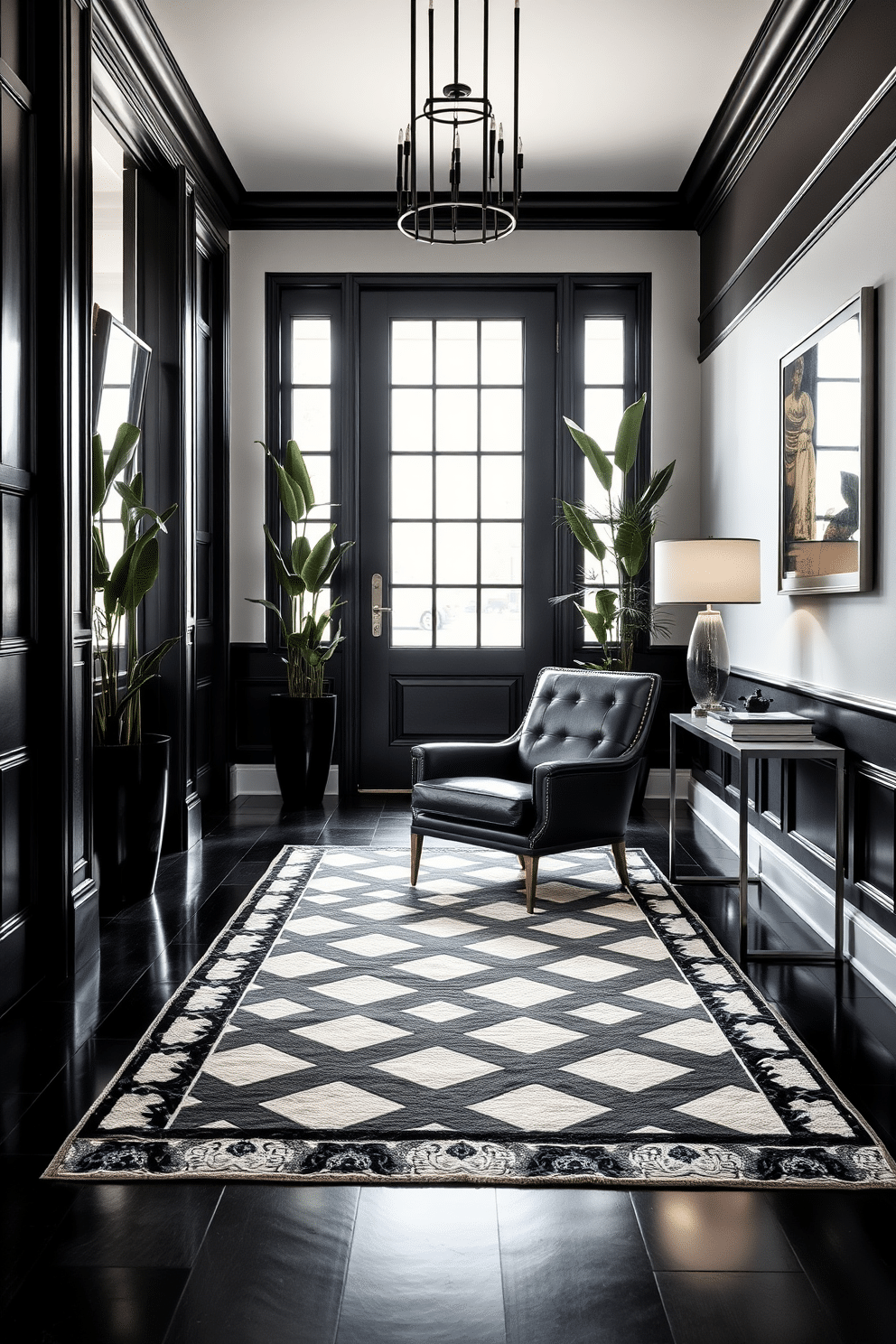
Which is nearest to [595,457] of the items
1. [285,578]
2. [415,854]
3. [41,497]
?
[285,578]

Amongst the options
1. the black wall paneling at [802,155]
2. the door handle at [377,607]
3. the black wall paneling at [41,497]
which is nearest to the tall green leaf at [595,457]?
the black wall paneling at [802,155]

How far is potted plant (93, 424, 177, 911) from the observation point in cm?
379

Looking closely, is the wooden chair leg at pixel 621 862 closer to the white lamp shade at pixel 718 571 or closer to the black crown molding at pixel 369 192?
the white lamp shade at pixel 718 571

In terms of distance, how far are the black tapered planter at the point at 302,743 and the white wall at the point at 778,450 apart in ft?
6.79

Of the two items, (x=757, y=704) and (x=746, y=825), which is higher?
(x=757, y=704)

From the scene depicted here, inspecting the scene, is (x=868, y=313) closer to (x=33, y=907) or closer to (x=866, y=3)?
(x=866, y=3)

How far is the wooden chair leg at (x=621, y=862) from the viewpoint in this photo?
408 centimetres

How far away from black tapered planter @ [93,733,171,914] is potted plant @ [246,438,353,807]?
1.78 meters

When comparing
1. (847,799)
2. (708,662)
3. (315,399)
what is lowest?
(847,799)

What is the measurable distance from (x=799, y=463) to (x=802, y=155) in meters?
1.09

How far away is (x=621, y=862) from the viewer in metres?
4.12

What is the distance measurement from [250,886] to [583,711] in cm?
141

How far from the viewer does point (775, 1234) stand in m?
1.85

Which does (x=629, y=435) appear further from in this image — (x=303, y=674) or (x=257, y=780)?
(x=257, y=780)
